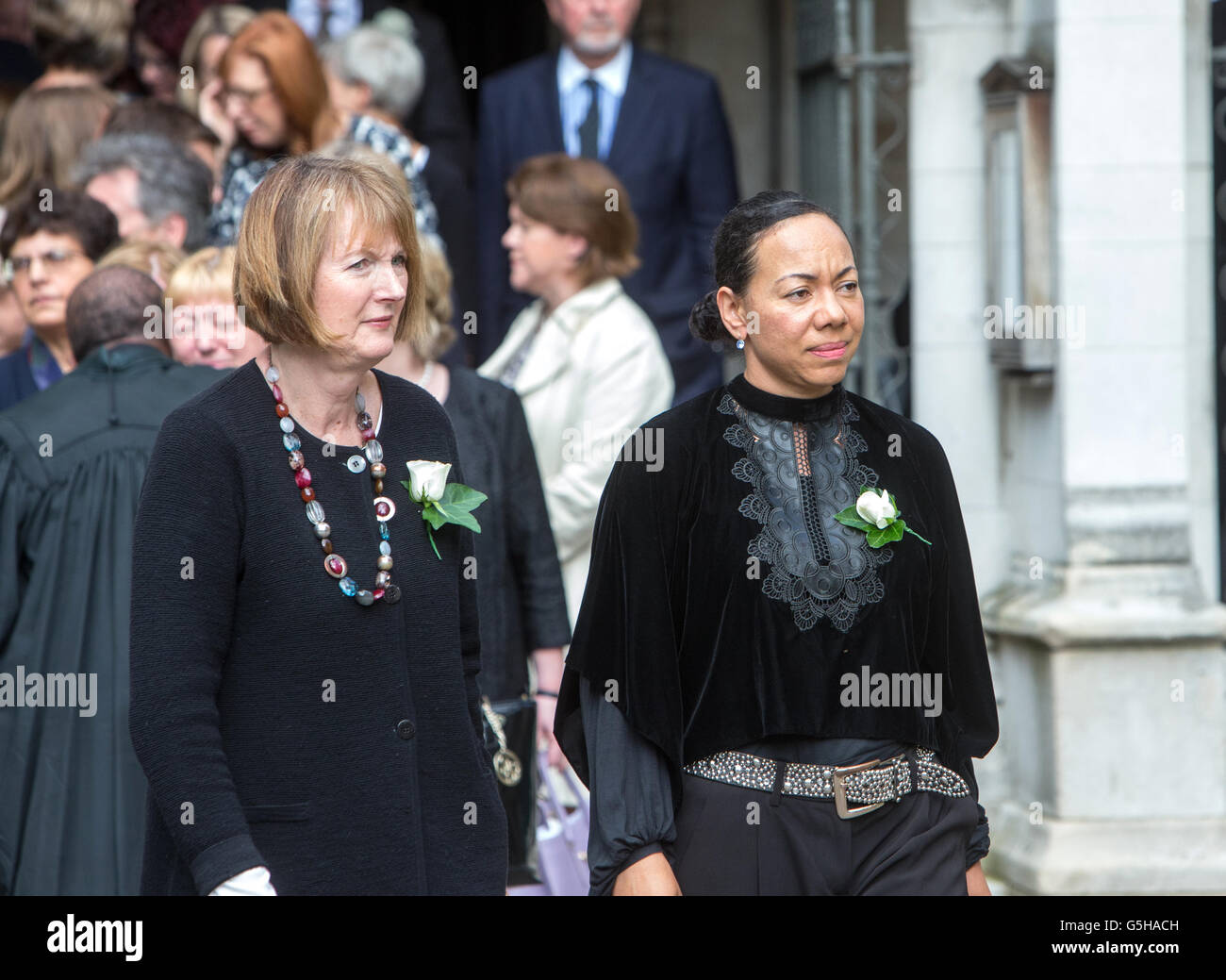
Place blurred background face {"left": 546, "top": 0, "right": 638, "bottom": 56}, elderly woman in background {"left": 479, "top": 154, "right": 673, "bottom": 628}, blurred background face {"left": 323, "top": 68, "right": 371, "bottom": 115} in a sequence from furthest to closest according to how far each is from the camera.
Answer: blurred background face {"left": 546, "top": 0, "right": 638, "bottom": 56}
blurred background face {"left": 323, "top": 68, "right": 371, "bottom": 115}
elderly woman in background {"left": 479, "top": 154, "right": 673, "bottom": 628}

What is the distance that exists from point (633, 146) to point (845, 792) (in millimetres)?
4299

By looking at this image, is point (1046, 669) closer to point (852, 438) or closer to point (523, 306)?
point (523, 306)

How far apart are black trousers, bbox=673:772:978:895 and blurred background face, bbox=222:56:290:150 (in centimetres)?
373

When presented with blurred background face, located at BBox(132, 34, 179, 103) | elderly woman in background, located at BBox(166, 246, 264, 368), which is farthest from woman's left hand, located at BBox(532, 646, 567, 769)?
blurred background face, located at BBox(132, 34, 179, 103)

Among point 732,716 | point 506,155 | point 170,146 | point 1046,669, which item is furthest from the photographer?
point 506,155

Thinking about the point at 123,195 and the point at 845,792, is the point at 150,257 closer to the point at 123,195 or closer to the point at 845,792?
the point at 123,195

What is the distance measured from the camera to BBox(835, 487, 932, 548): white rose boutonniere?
315 centimetres

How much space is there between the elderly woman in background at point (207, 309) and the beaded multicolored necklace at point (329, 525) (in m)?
1.68

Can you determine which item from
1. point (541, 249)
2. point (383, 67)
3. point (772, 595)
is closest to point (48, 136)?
point (383, 67)

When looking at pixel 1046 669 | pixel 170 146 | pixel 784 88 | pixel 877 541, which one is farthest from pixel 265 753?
pixel 784 88

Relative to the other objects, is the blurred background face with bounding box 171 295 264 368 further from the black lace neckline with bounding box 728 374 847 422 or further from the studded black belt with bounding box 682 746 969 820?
the studded black belt with bounding box 682 746 969 820

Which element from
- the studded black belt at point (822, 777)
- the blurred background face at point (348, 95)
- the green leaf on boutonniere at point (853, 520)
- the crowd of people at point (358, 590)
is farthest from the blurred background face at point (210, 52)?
the studded black belt at point (822, 777)

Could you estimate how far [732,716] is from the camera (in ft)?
10.3
